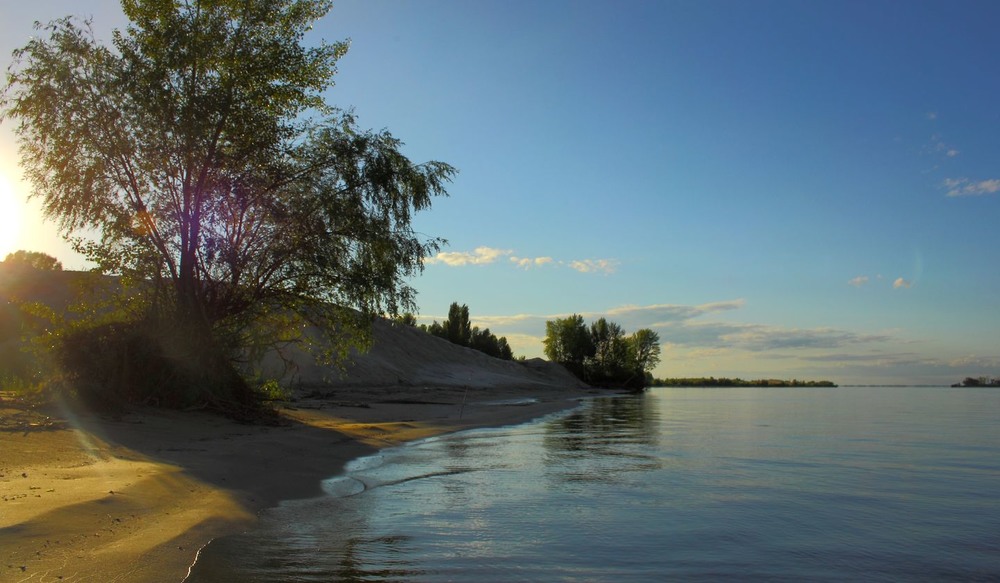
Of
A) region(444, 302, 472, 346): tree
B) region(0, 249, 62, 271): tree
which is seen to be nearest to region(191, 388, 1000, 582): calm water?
region(0, 249, 62, 271): tree

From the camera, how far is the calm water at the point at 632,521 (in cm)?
603

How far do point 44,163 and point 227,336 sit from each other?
256 inches

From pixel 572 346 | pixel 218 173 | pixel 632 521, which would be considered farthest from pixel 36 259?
pixel 572 346

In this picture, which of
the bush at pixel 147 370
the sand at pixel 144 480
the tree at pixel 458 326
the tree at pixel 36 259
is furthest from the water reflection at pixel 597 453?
the tree at pixel 458 326

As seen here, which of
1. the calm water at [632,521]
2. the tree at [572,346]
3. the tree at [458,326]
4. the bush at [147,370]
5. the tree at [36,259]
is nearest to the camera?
the calm water at [632,521]

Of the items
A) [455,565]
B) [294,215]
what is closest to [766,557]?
[455,565]

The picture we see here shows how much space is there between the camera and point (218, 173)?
1716 cm

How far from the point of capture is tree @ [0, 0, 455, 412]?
16.3m

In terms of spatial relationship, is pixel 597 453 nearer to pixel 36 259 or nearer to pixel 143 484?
pixel 143 484

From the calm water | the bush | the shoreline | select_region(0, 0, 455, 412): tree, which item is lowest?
the calm water

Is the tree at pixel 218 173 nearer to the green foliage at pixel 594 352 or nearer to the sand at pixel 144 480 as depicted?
the sand at pixel 144 480

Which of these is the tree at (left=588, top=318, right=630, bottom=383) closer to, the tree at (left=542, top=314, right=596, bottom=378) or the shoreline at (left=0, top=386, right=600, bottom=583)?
the tree at (left=542, top=314, right=596, bottom=378)

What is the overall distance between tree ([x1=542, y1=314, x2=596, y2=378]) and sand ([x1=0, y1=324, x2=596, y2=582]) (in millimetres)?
92004

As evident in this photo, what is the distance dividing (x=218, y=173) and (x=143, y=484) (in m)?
11.1
